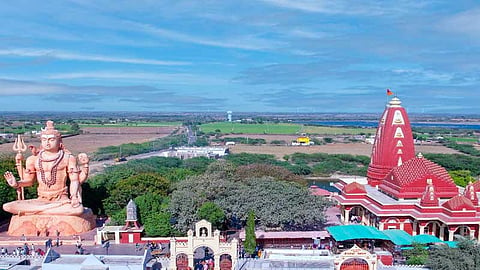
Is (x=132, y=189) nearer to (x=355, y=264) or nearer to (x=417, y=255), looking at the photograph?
(x=355, y=264)

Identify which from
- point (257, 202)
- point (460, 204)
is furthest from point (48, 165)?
point (460, 204)

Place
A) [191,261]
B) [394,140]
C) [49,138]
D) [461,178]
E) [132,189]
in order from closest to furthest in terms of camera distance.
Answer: [191,261] → [49,138] → [132,189] → [394,140] → [461,178]

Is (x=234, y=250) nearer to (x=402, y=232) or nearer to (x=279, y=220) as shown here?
(x=279, y=220)

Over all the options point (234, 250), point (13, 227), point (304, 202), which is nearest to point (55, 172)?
point (13, 227)

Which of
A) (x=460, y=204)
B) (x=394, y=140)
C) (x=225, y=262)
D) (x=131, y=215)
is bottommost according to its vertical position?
(x=225, y=262)

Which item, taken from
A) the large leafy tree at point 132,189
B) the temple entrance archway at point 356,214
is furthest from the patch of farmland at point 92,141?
the temple entrance archway at point 356,214

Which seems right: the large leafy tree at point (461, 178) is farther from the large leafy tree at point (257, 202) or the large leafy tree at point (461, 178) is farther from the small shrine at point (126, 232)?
the small shrine at point (126, 232)

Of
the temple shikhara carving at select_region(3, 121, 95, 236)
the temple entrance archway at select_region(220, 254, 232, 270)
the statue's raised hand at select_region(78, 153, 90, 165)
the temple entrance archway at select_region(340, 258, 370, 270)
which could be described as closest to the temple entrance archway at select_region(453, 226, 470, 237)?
the temple entrance archway at select_region(340, 258, 370, 270)
